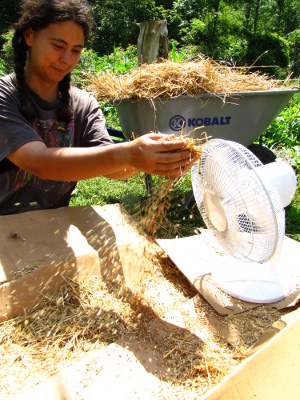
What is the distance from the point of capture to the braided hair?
1.65 meters

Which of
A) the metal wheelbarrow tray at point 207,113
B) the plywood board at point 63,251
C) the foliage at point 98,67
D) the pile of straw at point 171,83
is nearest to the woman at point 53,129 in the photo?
the plywood board at point 63,251

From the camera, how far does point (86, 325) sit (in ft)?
5.07

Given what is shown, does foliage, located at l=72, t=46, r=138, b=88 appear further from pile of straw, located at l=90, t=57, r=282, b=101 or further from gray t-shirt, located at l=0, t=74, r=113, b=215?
gray t-shirt, located at l=0, t=74, r=113, b=215

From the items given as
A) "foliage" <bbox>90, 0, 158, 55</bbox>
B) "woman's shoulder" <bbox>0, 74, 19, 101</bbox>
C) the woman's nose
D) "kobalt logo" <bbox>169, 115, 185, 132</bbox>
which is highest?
the woman's nose

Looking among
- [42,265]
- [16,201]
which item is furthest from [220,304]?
[16,201]

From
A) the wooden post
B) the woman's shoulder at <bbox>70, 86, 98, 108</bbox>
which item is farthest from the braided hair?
the wooden post

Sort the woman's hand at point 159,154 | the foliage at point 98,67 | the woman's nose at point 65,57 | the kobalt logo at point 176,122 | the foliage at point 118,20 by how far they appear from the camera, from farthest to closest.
Result: 1. the foliage at point 118,20
2. the foliage at point 98,67
3. the kobalt logo at point 176,122
4. the woman's nose at point 65,57
5. the woman's hand at point 159,154

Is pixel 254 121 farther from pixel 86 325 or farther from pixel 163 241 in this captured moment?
pixel 86 325

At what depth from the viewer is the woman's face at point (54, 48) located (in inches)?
65.6

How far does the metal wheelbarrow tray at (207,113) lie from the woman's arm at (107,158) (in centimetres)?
117

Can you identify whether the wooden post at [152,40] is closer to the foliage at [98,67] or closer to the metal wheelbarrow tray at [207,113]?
the foliage at [98,67]

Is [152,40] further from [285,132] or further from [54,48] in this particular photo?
[54,48]

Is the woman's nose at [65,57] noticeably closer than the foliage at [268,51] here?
Yes

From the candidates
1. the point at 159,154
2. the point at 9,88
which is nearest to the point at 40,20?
the point at 9,88
